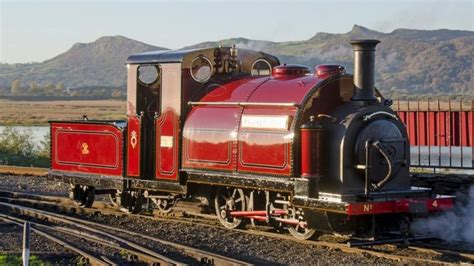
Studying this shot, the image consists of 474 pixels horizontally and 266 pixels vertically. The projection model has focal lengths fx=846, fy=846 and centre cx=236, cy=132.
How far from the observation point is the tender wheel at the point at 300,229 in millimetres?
12820

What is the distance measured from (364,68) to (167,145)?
4.12 meters

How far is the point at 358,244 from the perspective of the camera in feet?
Result: 39.3

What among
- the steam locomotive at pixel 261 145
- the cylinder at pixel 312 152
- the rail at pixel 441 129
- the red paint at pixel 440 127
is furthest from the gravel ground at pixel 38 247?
the red paint at pixel 440 127

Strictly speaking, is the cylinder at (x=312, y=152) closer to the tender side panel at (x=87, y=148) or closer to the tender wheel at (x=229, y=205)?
the tender wheel at (x=229, y=205)

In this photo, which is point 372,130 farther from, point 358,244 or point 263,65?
point 263,65

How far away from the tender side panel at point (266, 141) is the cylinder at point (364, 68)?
42.2 inches

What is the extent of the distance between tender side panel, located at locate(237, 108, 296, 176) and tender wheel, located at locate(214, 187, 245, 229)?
67 centimetres

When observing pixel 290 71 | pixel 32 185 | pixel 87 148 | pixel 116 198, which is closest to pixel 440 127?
pixel 290 71

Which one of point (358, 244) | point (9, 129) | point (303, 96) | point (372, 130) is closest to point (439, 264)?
point (358, 244)

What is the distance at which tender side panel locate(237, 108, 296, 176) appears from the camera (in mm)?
12750

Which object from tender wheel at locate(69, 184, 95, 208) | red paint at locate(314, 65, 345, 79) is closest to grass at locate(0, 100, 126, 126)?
tender wheel at locate(69, 184, 95, 208)

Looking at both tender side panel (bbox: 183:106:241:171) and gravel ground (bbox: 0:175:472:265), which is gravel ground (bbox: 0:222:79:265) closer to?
gravel ground (bbox: 0:175:472:265)

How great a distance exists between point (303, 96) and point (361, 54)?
1065 mm

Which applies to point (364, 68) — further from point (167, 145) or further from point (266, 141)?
point (167, 145)
